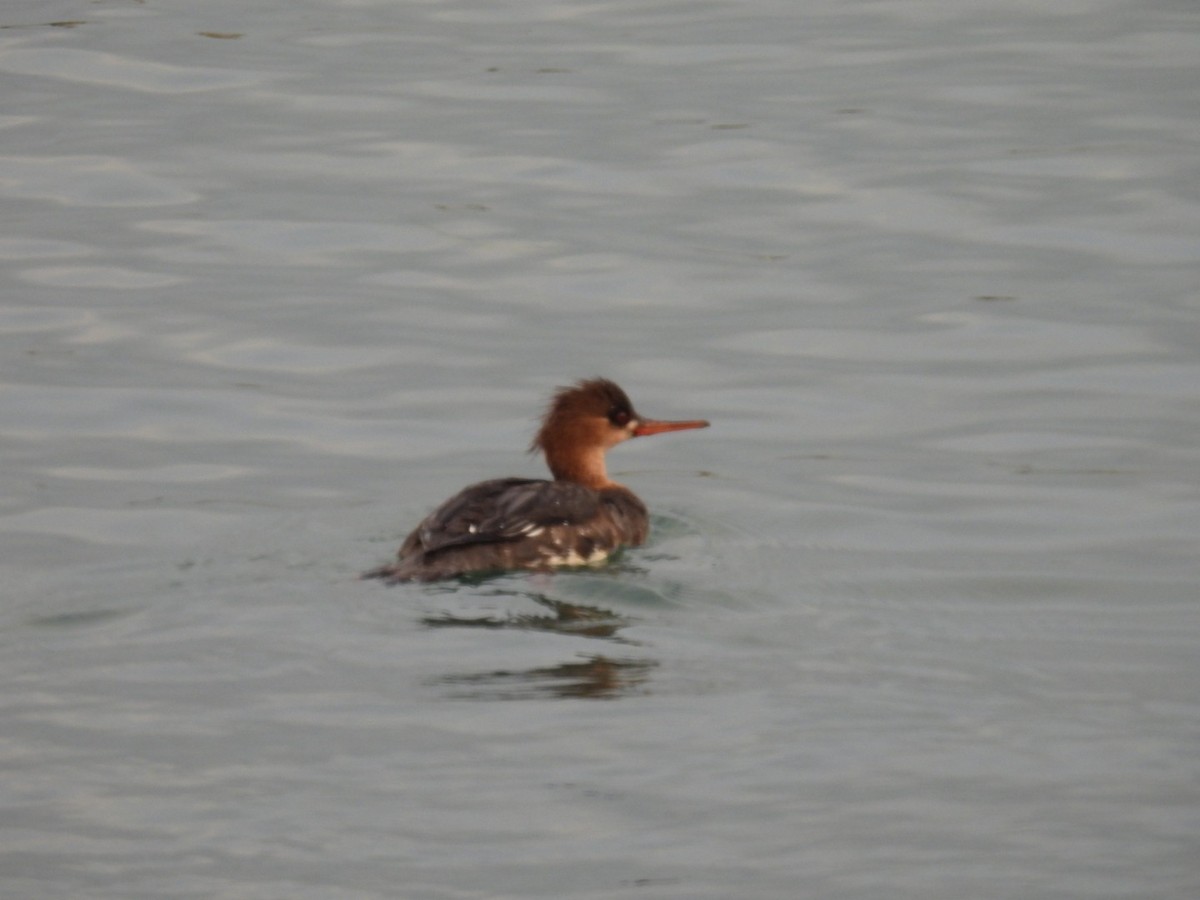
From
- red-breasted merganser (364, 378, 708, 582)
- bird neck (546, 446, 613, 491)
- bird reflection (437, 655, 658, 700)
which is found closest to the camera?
bird reflection (437, 655, 658, 700)

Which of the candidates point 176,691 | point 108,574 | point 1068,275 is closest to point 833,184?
point 1068,275

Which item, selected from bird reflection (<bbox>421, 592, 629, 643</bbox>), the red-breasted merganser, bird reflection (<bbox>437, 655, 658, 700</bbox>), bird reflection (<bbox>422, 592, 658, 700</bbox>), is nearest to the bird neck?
the red-breasted merganser

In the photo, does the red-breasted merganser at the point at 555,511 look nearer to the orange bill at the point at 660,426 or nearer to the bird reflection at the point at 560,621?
the orange bill at the point at 660,426

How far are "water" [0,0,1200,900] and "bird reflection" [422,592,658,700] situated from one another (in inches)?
1.2

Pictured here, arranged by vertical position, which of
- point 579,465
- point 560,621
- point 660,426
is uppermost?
point 660,426

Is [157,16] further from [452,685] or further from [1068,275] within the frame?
[452,685]

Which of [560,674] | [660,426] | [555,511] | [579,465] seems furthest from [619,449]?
[560,674]

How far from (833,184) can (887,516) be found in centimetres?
479

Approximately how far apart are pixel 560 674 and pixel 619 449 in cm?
402

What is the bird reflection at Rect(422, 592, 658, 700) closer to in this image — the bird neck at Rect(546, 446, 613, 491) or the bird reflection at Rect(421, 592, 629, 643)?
the bird reflection at Rect(421, 592, 629, 643)

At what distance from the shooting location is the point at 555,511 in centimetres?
947

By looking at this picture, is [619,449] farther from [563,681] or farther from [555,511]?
[563,681]

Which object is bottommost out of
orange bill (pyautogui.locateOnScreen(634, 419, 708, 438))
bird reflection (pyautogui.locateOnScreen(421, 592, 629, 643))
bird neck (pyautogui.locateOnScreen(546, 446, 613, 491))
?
bird reflection (pyautogui.locateOnScreen(421, 592, 629, 643))

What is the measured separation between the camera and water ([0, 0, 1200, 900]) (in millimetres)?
6598
